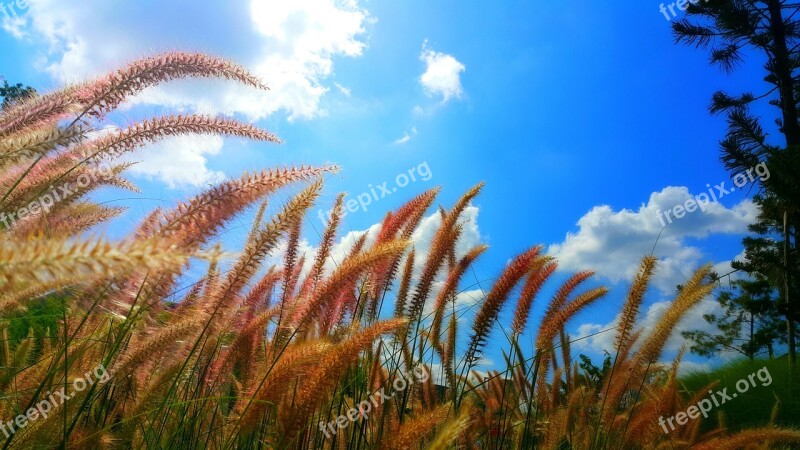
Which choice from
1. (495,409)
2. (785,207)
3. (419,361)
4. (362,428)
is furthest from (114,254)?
(785,207)

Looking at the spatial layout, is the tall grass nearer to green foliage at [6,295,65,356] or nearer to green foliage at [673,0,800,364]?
green foliage at [6,295,65,356]

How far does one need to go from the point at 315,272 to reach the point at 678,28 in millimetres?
21176

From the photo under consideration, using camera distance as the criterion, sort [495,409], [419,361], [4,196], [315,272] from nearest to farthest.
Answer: [4,196] → [315,272] → [419,361] → [495,409]

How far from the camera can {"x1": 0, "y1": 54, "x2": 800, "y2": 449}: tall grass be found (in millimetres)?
1787

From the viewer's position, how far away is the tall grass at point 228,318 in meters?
1.79

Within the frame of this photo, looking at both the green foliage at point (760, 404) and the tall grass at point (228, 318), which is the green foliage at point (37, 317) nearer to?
the tall grass at point (228, 318)

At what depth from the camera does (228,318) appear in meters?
2.19

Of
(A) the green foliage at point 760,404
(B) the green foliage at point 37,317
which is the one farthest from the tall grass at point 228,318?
(A) the green foliage at point 760,404

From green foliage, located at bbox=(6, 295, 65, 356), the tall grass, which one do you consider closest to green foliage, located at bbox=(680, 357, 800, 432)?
the tall grass

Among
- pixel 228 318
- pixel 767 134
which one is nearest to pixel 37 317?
Answer: pixel 228 318

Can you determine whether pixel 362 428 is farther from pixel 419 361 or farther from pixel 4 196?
pixel 4 196

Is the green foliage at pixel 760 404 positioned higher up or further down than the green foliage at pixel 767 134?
further down

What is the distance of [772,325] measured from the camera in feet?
67.2

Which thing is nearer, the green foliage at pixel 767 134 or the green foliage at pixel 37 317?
the green foliage at pixel 37 317
